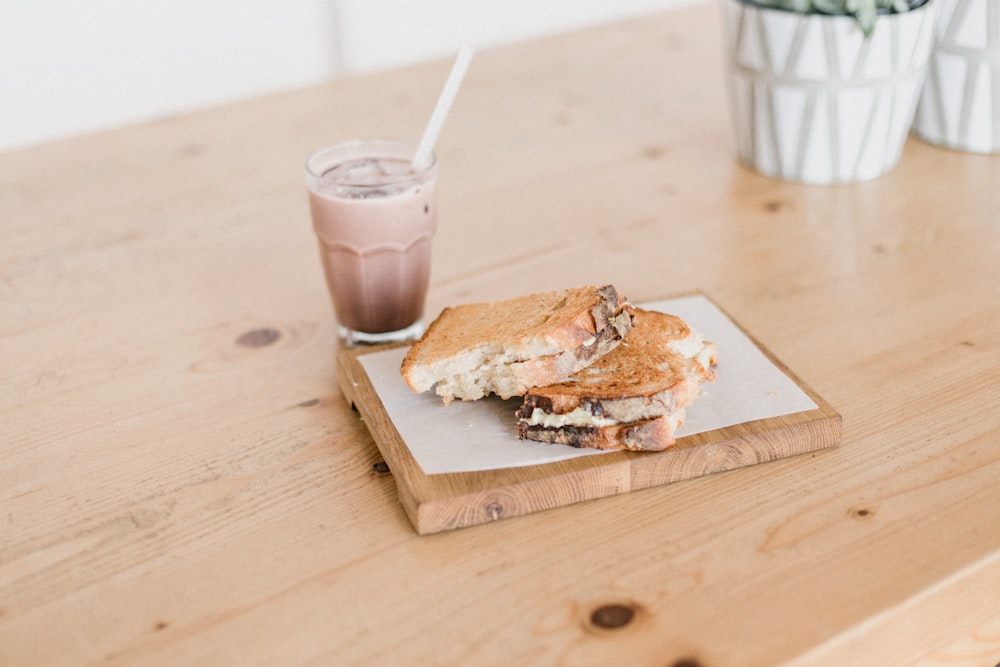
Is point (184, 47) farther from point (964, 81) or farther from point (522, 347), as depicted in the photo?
point (522, 347)

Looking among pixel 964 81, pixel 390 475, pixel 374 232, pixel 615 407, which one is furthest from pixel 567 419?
pixel 964 81

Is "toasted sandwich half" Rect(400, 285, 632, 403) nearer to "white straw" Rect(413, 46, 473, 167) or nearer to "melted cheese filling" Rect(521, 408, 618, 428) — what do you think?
"melted cheese filling" Rect(521, 408, 618, 428)

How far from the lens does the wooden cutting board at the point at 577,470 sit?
2.52 ft

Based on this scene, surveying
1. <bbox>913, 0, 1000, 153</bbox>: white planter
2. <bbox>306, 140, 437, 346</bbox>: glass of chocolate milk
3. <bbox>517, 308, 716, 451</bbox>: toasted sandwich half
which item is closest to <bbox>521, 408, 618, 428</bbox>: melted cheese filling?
<bbox>517, 308, 716, 451</bbox>: toasted sandwich half

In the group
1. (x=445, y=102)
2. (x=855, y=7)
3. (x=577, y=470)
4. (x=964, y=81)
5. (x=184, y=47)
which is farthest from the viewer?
(x=184, y=47)

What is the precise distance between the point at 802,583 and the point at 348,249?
536mm

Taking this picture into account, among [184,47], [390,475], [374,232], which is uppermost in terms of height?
[374,232]

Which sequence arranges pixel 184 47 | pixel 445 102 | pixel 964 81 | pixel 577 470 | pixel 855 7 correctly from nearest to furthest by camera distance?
pixel 577 470 < pixel 445 102 < pixel 855 7 < pixel 964 81 < pixel 184 47

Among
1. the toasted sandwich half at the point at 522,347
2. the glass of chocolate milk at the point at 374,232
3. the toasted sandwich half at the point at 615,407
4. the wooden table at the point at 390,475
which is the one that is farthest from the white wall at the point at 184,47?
the toasted sandwich half at the point at 615,407

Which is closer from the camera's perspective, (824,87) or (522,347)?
(522,347)

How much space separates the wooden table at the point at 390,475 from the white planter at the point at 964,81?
0.04 meters

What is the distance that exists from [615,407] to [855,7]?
76cm

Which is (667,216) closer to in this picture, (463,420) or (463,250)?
(463,250)

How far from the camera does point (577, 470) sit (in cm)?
79
